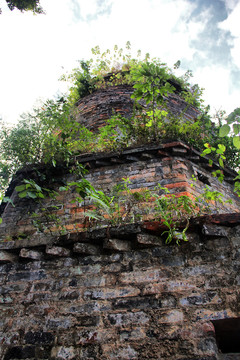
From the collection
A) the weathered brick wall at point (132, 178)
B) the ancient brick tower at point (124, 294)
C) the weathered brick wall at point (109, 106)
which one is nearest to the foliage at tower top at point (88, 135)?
the weathered brick wall at point (132, 178)

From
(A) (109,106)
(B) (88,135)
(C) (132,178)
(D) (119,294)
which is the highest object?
(A) (109,106)

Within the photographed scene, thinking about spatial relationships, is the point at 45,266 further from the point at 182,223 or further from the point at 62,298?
the point at 182,223

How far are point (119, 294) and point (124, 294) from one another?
5 cm

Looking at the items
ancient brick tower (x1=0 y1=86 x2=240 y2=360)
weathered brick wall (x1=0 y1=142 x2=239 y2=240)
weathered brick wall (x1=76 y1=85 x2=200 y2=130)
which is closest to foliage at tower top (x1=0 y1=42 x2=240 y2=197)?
weathered brick wall (x1=0 y1=142 x2=239 y2=240)

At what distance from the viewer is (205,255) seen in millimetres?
2705

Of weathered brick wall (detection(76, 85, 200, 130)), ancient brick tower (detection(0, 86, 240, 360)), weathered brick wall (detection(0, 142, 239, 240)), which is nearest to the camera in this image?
ancient brick tower (detection(0, 86, 240, 360))

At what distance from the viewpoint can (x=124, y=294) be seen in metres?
2.65

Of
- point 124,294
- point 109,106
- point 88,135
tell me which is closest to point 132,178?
point 88,135

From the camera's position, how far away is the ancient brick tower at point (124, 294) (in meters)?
2.33

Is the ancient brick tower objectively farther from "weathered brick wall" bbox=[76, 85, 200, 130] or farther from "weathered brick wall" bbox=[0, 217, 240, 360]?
"weathered brick wall" bbox=[76, 85, 200, 130]

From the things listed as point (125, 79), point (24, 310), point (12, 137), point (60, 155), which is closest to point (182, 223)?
point (24, 310)

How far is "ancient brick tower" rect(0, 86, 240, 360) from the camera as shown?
2330 millimetres

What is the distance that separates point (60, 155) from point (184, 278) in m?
3.28

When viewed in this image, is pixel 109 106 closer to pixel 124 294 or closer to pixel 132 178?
pixel 132 178
